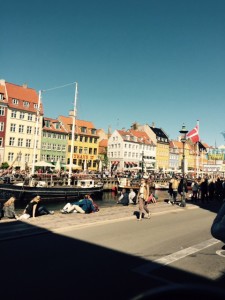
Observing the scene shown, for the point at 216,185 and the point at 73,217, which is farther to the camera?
the point at 216,185

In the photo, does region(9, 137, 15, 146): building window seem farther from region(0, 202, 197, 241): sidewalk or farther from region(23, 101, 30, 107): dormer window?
region(0, 202, 197, 241): sidewalk

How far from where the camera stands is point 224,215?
275 inches

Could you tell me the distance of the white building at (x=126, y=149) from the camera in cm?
9312

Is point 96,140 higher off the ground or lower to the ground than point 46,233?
higher

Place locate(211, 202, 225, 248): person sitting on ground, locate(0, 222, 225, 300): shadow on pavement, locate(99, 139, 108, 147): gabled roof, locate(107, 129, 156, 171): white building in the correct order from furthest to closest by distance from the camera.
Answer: locate(99, 139, 108, 147): gabled roof → locate(107, 129, 156, 171): white building → locate(211, 202, 225, 248): person sitting on ground → locate(0, 222, 225, 300): shadow on pavement

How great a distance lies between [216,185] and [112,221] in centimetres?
1652

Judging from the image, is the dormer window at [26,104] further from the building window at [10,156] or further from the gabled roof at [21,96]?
the building window at [10,156]

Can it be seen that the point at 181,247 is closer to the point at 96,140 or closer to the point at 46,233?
the point at 46,233

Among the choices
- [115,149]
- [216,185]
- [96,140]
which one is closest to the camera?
[216,185]

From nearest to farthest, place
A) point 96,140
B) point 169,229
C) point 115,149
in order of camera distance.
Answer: point 169,229 < point 96,140 < point 115,149

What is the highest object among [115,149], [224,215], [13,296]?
[115,149]

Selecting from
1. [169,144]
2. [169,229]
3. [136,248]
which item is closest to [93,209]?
[169,229]

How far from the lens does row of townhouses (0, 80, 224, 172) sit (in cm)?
6488

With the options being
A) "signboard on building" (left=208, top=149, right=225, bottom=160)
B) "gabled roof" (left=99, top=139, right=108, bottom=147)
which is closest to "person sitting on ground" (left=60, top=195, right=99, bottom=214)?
"signboard on building" (left=208, top=149, right=225, bottom=160)
